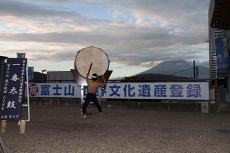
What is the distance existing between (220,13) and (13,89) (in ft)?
37.3

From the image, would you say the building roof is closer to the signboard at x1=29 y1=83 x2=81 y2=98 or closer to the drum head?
the drum head

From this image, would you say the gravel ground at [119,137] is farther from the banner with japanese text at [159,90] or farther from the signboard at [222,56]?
the signboard at [222,56]

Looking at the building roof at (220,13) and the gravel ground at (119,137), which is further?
the building roof at (220,13)

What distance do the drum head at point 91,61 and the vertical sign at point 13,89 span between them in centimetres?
600

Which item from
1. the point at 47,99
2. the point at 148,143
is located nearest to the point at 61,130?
the point at 148,143

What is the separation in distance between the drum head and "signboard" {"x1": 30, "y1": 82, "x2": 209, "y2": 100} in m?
3.63

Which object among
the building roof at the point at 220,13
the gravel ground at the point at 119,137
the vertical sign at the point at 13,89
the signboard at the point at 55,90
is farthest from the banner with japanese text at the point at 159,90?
the vertical sign at the point at 13,89

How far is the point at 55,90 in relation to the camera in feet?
86.9

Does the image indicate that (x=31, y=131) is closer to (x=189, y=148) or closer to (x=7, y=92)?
(x=7, y=92)

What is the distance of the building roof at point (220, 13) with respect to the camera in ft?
63.8

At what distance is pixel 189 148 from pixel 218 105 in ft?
38.8

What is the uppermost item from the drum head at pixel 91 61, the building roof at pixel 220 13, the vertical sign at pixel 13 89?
the building roof at pixel 220 13

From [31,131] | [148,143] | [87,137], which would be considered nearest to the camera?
[148,143]

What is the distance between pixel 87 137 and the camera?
1170 cm
